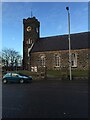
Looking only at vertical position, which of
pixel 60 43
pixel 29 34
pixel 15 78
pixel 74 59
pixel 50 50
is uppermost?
pixel 29 34

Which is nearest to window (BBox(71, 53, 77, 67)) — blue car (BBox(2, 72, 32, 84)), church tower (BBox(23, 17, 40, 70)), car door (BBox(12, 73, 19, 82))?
church tower (BBox(23, 17, 40, 70))

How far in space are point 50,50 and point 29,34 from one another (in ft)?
40.7

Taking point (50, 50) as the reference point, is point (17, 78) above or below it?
below

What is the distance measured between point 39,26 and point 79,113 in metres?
59.1

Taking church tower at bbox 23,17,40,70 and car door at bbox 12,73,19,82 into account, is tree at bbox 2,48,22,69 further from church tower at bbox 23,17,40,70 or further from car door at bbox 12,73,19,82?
car door at bbox 12,73,19,82

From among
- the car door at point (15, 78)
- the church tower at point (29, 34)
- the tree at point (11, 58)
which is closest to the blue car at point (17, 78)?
the car door at point (15, 78)

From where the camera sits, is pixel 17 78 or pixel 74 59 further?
pixel 74 59

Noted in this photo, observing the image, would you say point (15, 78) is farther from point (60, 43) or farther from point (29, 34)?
point (29, 34)

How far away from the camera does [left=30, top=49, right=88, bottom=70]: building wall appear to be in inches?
Answer: 2010

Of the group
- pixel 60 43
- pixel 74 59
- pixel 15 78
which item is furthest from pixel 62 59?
pixel 15 78

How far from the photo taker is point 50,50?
54.8 metres

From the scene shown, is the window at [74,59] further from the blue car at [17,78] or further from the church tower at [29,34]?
the blue car at [17,78]

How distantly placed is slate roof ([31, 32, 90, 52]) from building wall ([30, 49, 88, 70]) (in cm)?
103

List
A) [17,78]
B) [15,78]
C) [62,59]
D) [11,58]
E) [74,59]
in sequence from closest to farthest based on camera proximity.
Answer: [17,78]
[15,78]
[74,59]
[62,59]
[11,58]
